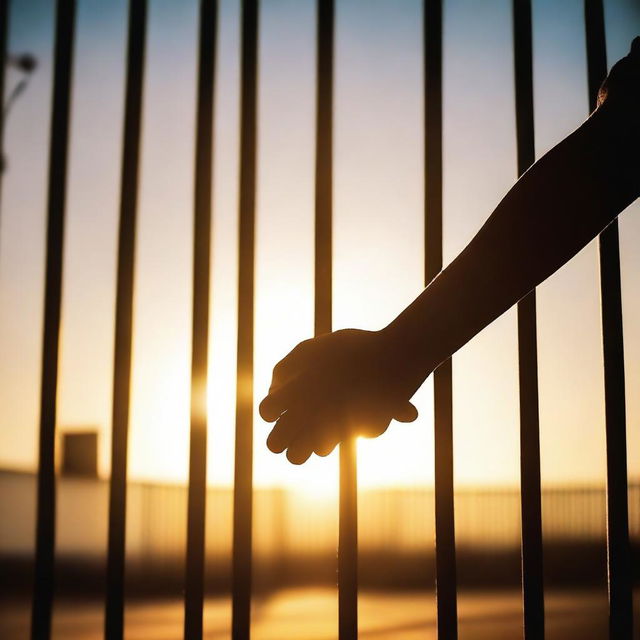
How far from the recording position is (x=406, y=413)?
81 cm

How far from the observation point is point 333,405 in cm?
80

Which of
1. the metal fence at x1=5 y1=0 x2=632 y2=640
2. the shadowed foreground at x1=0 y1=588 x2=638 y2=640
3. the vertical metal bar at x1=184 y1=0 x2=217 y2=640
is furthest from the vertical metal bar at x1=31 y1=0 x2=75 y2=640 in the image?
the shadowed foreground at x1=0 y1=588 x2=638 y2=640

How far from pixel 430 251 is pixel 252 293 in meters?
0.30

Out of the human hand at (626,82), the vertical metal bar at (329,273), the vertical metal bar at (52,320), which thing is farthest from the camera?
the vertical metal bar at (52,320)

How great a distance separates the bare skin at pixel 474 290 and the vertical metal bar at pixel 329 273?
0.82ft

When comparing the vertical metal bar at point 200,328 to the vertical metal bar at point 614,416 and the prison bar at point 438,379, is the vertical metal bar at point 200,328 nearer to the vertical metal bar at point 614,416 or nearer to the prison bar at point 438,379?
the prison bar at point 438,379

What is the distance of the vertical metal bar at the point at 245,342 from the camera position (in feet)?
3.68

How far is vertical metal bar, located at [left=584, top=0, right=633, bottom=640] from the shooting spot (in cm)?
113

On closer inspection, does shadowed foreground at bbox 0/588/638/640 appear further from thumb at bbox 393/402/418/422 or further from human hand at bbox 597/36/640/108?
human hand at bbox 597/36/640/108

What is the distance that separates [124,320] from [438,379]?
0.53 metres

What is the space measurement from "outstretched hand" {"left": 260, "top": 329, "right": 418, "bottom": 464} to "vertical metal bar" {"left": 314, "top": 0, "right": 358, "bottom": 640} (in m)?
0.24

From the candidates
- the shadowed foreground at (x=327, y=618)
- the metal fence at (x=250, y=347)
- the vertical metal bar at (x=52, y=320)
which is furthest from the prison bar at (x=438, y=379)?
the shadowed foreground at (x=327, y=618)

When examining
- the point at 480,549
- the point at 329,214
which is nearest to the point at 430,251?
the point at 329,214

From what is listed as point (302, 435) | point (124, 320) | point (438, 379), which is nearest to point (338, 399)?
point (302, 435)
